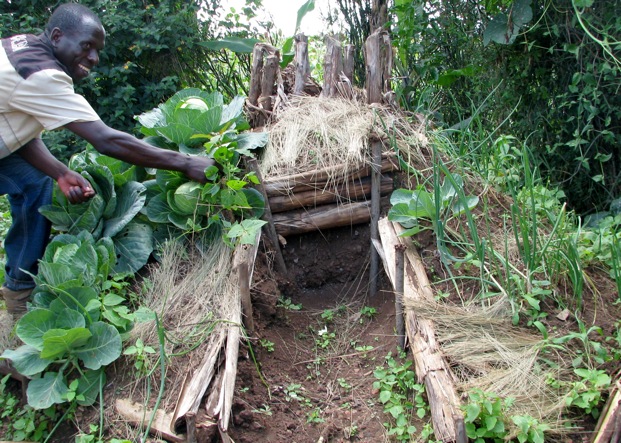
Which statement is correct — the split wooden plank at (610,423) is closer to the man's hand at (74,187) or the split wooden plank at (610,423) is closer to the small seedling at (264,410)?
the small seedling at (264,410)

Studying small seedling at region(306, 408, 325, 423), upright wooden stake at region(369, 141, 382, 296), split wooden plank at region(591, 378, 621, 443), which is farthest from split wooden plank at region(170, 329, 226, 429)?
split wooden plank at region(591, 378, 621, 443)

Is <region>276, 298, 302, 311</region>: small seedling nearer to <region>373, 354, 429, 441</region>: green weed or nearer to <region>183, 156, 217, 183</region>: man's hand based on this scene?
<region>373, 354, 429, 441</region>: green weed

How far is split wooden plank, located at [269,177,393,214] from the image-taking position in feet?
12.6

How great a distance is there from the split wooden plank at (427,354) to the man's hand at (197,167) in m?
1.13

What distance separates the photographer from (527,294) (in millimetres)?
2789

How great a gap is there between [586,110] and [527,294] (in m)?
1.94

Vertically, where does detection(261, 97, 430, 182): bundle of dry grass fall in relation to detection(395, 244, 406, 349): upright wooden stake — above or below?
above

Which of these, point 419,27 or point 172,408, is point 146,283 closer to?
point 172,408

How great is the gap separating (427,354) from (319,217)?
1427 millimetres

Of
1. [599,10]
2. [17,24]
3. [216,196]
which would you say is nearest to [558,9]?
[599,10]

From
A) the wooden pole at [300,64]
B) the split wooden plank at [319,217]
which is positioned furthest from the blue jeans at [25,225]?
the wooden pole at [300,64]

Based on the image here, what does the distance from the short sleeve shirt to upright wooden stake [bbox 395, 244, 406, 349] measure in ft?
5.62

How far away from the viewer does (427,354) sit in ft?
8.81

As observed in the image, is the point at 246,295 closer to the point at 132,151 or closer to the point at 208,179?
the point at 208,179
